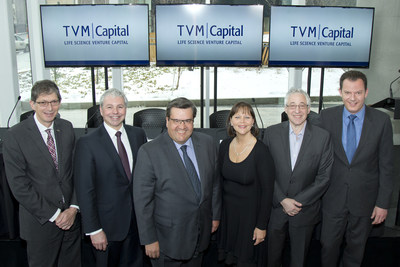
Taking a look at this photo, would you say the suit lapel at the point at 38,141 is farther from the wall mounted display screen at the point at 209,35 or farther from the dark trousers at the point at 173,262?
the wall mounted display screen at the point at 209,35

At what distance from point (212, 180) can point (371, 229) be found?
1.40 meters

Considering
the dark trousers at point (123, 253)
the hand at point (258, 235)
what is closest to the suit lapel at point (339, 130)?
the hand at point (258, 235)

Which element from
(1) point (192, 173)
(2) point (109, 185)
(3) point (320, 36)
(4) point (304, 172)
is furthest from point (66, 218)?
(3) point (320, 36)

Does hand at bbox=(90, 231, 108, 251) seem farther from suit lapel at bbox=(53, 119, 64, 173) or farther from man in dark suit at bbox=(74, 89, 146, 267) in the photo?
suit lapel at bbox=(53, 119, 64, 173)

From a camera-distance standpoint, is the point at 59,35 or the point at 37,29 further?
the point at 37,29

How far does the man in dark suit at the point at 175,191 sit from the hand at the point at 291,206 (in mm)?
531

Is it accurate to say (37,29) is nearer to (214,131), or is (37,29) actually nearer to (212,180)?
(214,131)

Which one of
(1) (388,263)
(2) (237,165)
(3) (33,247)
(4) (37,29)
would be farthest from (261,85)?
(3) (33,247)

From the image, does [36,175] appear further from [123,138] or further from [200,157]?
[200,157]

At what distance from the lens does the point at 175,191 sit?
2.19m

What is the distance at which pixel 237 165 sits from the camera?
234 cm

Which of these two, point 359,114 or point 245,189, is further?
point 359,114

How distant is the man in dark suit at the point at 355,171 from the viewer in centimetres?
257

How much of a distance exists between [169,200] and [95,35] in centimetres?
425
